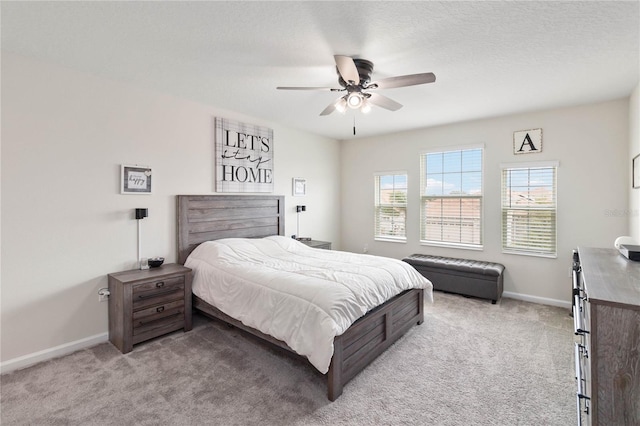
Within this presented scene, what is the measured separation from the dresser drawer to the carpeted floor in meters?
0.41

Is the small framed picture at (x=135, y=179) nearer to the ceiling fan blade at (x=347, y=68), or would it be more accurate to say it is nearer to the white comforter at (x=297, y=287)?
the white comforter at (x=297, y=287)

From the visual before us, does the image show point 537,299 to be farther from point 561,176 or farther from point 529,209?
point 561,176

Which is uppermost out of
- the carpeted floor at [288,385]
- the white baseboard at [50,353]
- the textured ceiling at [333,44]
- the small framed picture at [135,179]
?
the textured ceiling at [333,44]

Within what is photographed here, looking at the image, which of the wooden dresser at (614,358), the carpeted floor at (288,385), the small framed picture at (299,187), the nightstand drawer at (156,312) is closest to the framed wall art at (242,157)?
the small framed picture at (299,187)

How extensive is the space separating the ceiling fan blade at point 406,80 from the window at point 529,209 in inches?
111

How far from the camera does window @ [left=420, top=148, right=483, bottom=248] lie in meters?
4.77

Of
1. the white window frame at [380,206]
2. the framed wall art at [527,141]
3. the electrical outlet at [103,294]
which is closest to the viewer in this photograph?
the electrical outlet at [103,294]

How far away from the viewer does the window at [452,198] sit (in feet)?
15.6

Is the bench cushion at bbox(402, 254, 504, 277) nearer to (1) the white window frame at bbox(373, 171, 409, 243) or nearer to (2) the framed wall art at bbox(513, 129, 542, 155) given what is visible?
(1) the white window frame at bbox(373, 171, 409, 243)

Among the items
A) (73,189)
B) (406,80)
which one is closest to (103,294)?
(73,189)

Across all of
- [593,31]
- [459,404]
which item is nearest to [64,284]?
[459,404]

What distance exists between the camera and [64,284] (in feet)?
9.36

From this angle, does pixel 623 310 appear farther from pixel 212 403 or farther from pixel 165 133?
pixel 165 133

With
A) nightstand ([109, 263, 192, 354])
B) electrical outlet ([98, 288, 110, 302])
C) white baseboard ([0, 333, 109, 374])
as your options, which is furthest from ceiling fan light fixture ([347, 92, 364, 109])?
white baseboard ([0, 333, 109, 374])
